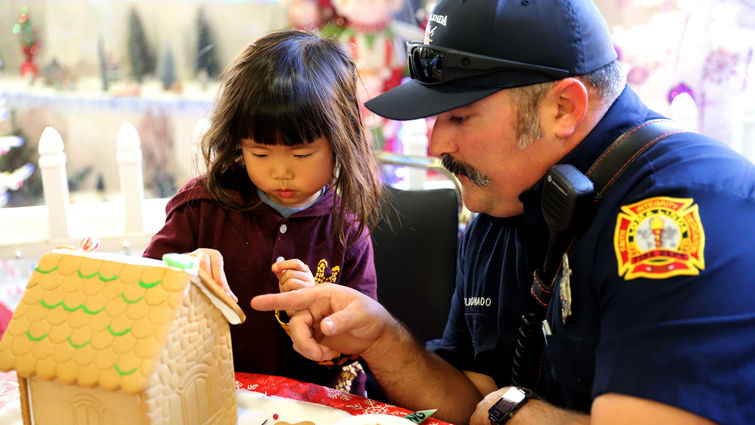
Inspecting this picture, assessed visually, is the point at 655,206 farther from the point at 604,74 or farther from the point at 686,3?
the point at 686,3

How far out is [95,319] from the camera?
3.22ft

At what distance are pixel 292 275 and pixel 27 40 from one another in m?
2.39

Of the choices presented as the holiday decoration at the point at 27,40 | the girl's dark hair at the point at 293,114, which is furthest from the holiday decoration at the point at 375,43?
the girl's dark hair at the point at 293,114

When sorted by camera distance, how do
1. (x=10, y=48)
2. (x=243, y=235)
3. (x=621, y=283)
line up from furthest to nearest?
(x=10, y=48)
(x=243, y=235)
(x=621, y=283)

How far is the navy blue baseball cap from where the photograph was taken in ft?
A: 4.04

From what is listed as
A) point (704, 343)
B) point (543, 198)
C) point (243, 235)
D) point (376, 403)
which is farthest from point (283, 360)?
point (704, 343)

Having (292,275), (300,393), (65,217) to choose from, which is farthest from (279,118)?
(65,217)

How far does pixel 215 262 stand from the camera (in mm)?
1275

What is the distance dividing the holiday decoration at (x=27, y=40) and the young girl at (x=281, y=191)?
6.18 ft

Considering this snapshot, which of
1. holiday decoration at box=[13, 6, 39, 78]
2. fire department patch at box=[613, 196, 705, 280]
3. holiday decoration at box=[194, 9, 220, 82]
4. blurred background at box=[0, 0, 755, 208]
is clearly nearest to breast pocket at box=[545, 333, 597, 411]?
fire department patch at box=[613, 196, 705, 280]

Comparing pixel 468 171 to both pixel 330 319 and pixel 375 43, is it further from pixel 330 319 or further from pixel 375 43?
pixel 375 43

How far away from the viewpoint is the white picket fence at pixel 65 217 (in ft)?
9.44

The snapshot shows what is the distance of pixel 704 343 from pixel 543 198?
401 millimetres

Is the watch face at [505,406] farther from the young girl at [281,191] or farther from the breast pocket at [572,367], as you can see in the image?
the young girl at [281,191]
